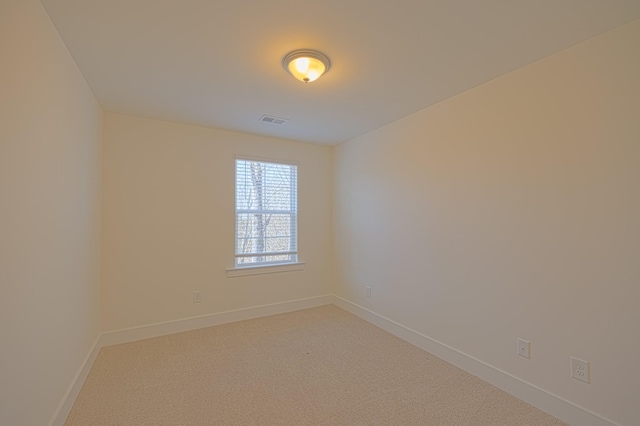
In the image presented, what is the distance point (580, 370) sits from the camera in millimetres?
1833

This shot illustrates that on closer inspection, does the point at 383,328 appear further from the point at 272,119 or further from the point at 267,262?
the point at 272,119

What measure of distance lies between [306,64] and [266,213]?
2.30m

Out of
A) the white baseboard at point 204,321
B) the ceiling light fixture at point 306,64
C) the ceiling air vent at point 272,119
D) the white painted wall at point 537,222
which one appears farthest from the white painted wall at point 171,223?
the white painted wall at point 537,222

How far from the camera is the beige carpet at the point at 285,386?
6.22ft

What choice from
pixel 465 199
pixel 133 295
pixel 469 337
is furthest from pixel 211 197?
pixel 469 337

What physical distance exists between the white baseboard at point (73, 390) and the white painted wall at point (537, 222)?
9.39ft

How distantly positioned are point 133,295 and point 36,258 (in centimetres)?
181

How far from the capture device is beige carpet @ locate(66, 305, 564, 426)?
1896mm

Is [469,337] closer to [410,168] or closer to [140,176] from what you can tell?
[410,168]

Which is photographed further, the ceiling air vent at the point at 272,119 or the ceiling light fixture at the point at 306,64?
the ceiling air vent at the point at 272,119

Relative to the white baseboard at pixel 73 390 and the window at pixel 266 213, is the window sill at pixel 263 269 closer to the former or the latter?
the window at pixel 266 213

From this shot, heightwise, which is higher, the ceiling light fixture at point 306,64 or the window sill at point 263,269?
the ceiling light fixture at point 306,64

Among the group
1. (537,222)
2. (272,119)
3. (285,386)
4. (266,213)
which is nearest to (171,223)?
(266,213)

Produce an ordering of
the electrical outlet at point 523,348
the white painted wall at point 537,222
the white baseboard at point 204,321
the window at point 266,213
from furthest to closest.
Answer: the window at point 266,213 < the white baseboard at point 204,321 < the electrical outlet at point 523,348 < the white painted wall at point 537,222
